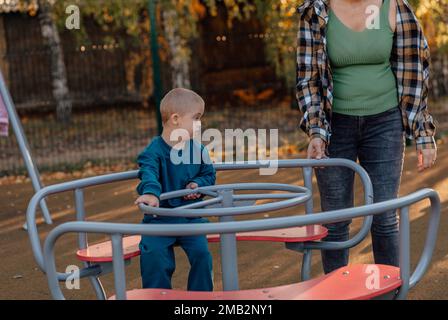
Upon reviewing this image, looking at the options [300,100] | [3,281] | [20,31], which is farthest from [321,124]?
[20,31]

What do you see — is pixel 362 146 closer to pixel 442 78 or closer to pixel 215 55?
pixel 442 78

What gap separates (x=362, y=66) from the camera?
12.8 ft

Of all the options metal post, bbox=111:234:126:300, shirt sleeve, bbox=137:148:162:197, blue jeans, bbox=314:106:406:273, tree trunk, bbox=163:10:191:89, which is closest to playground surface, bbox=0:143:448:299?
blue jeans, bbox=314:106:406:273

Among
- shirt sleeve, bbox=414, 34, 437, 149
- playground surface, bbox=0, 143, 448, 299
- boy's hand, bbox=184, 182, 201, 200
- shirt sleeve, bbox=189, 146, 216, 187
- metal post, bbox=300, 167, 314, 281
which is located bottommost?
playground surface, bbox=0, 143, 448, 299

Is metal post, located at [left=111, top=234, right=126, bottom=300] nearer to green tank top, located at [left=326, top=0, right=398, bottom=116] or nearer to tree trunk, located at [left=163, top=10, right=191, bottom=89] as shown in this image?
green tank top, located at [left=326, top=0, right=398, bottom=116]

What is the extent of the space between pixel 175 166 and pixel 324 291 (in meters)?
0.95

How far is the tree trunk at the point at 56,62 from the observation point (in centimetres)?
1453

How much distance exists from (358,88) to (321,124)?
22 centimetres

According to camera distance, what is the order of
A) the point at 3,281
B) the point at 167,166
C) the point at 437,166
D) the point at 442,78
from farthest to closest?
the point at 442,78
the point at 437,166
the point at 3,281
the point at 167,166

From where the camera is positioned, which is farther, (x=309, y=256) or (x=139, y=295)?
(x=309, y=256)

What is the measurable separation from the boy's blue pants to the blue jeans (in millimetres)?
700

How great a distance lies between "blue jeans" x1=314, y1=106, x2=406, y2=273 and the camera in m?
3.93

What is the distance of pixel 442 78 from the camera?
15.6 meters

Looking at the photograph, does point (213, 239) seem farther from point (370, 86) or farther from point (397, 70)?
point (397, 70)
